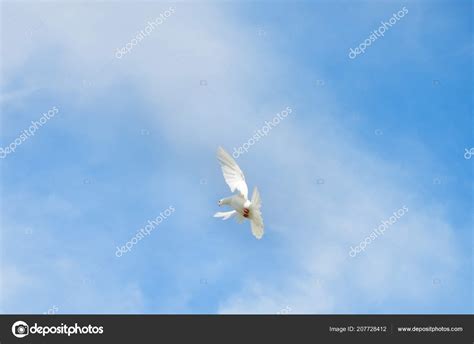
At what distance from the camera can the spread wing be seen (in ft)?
86.2

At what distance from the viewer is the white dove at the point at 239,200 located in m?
25.7
